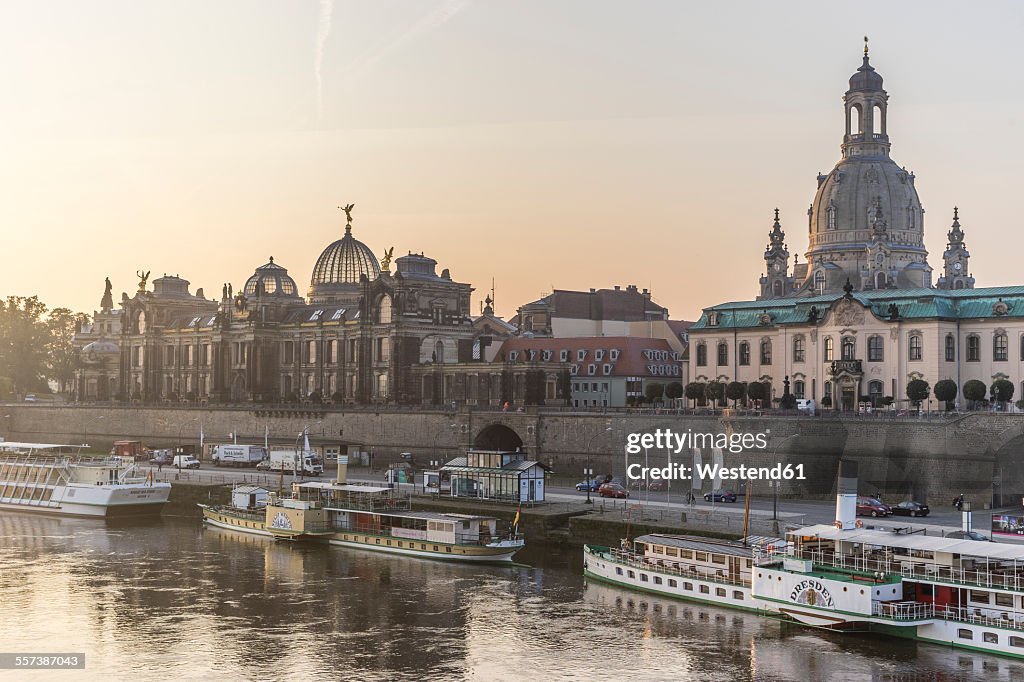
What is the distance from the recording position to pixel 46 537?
263 ft

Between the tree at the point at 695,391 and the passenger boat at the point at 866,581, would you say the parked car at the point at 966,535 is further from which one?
the tree at the point at 695,391

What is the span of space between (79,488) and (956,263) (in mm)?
89758

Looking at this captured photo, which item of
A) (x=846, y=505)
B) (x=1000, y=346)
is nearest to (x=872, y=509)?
(x=846, y=505)

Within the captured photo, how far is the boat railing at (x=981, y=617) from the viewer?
1895 inches

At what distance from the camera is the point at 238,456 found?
11794cm

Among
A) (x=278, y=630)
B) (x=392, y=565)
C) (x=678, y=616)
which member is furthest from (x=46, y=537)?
(x=678, y=616)

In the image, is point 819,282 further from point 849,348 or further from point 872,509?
point 872,509

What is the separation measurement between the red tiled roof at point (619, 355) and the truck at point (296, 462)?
23116 mm

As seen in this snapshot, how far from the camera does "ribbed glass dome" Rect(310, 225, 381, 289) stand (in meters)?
158

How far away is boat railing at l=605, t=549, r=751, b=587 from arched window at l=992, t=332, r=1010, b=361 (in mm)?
43084

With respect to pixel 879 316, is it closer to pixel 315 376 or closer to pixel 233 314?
pixel 315 376

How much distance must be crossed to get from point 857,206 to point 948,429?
185ft

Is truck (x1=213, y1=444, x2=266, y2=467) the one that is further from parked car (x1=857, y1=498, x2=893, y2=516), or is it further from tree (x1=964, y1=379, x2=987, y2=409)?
parked car (x1=857, y1=498, x2=893, y2=516)

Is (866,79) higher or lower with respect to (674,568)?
higher
